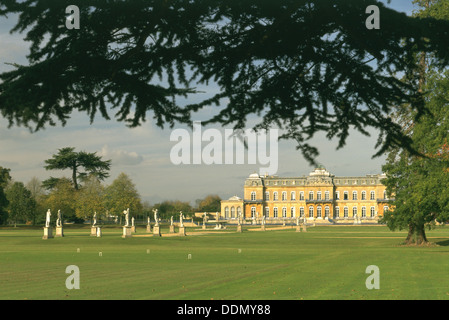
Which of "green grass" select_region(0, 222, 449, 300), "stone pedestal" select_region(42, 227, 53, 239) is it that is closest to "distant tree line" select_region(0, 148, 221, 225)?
"stone pedestal" select_region(42, 227, 53, 239)

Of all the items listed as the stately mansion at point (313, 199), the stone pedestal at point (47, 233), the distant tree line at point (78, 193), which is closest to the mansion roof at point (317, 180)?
the stately mansion at point (313, 199)

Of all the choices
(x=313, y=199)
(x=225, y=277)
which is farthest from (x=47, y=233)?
(x=313, y=199)

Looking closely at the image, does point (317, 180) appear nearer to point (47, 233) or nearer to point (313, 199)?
point (313, 199)

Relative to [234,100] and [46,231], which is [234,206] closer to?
[46,231]

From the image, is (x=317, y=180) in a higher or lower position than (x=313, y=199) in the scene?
higher

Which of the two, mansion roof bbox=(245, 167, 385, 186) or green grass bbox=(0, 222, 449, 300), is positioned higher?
mansion roof bbox=(245, 167, 385, 186)

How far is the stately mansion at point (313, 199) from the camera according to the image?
454 feet

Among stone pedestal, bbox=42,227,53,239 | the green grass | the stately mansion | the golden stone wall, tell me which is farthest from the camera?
the golden stone wall

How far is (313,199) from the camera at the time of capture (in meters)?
141

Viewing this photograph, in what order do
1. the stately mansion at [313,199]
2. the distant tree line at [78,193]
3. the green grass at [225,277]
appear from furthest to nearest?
the stately mansion at [313,199] → the distant tree line at [78,193] → the green grass at [225,277]

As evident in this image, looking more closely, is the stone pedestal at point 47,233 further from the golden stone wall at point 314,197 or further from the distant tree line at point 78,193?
the golden stone wall at point 314,197

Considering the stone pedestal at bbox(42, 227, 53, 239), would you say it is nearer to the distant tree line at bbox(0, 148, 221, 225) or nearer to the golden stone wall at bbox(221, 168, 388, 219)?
the distant tree line at bbox(0, 148, 221, 225)

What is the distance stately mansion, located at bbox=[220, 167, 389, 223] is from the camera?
454 feet
